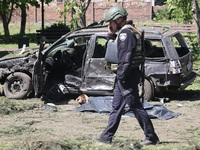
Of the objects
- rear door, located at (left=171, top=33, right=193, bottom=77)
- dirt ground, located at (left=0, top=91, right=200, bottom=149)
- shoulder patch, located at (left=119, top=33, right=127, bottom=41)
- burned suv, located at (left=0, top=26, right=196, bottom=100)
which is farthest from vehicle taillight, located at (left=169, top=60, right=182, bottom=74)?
shoulder patch, located at (left=119, top=33, right=127, bottom=41)

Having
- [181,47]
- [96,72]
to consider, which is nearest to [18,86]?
[96,72]

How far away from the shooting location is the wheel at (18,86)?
360 inches

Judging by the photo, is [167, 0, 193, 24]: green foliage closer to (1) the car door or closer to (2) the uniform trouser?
(1) the car door

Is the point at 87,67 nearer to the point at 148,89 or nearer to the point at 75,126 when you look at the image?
the point at 148,89

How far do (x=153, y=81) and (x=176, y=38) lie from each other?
1.57 meters

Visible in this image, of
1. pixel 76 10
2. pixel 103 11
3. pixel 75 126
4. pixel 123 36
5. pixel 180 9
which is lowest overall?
pixel 75 126

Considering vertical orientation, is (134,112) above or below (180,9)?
below

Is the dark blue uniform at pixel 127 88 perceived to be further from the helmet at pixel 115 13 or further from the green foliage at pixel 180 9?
the green foliage at pixel 180 9

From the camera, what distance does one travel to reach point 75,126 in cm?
687

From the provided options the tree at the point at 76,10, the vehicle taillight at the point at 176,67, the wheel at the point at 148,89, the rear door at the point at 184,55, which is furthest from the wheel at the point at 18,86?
the tree at the point at 76,10

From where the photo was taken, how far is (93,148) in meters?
5.26

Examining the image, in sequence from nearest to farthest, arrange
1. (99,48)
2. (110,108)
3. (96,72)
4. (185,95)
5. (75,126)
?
(75,126), (110,108), (96,72), (99,48), (185,95)

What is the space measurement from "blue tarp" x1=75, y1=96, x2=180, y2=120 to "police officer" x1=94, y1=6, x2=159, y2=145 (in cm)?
230

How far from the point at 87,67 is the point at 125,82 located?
3.67 m
